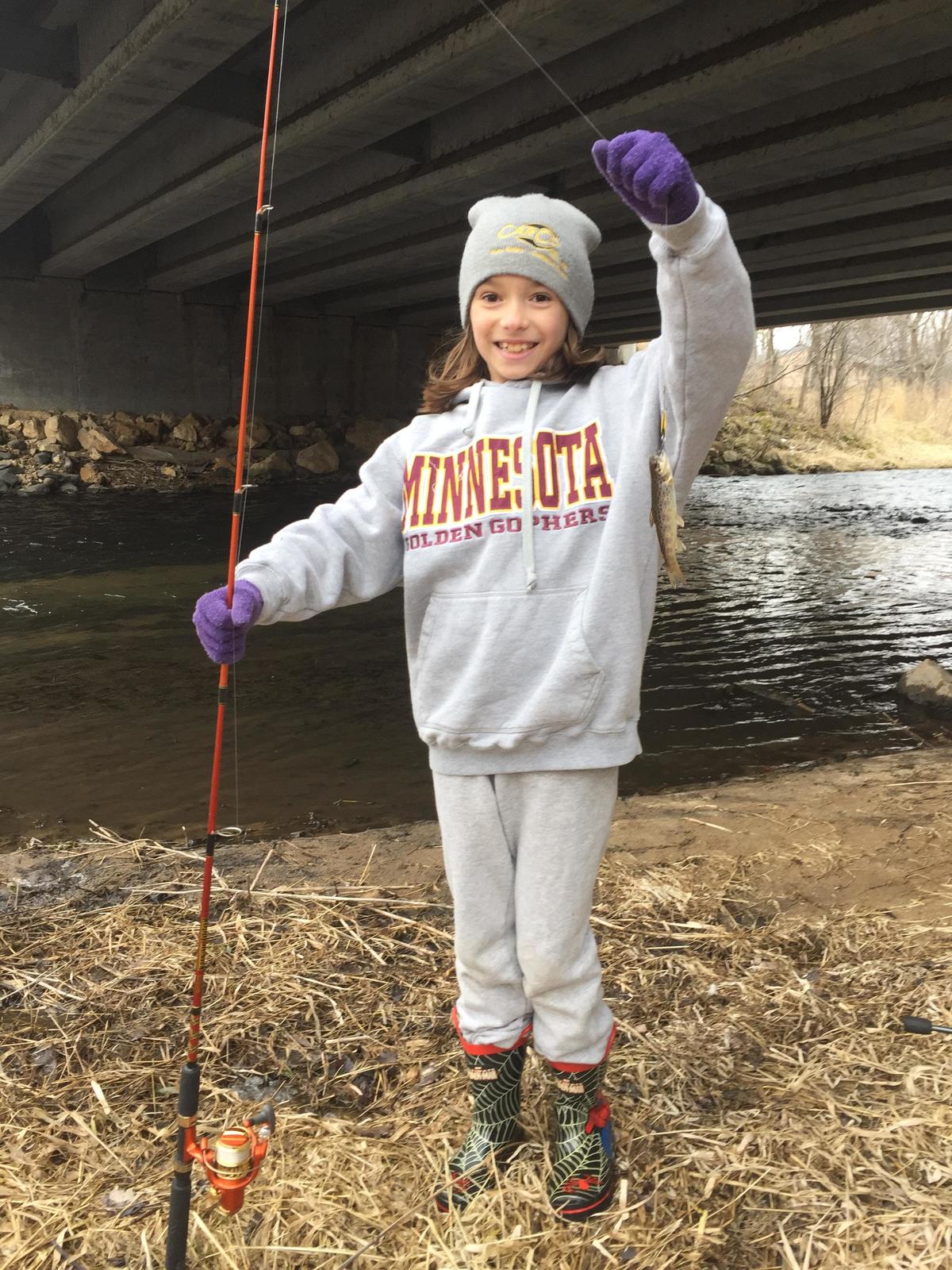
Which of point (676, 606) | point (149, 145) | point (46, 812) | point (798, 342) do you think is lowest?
point (46, 812)

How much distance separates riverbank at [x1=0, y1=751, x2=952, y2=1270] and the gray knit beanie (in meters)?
1.90

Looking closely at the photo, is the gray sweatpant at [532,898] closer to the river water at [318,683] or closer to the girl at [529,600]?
the girl at [529,600]

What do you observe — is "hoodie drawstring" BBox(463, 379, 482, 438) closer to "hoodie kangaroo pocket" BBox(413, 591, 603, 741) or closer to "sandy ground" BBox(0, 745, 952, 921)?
"hoodie kangaroo pocket" BBox(413, 591, 603, 741)

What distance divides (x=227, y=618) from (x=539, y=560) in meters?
0.63

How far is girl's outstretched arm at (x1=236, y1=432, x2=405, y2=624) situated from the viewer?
2084 mm

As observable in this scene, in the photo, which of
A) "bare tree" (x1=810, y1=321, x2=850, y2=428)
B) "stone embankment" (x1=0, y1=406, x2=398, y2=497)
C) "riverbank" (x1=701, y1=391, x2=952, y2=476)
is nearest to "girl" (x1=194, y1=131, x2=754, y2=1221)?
"stone embankment" (x1=0, y1=406, x2=398, y2=497)

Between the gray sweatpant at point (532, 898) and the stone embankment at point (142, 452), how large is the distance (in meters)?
16.5

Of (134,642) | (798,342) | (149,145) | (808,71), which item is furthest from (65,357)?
(798,342)

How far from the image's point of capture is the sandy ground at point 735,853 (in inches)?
144

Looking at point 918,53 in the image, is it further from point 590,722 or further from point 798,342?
point 798,342

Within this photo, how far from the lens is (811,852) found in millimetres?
3986

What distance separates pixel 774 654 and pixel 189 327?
15987mm

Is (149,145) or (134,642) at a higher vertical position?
(149,145)

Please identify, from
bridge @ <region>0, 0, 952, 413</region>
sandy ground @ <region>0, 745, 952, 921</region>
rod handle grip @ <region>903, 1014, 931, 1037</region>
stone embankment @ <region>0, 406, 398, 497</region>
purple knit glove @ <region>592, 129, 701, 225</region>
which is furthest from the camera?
stone embankment @ <region>0, 406, 398, 497</region>
